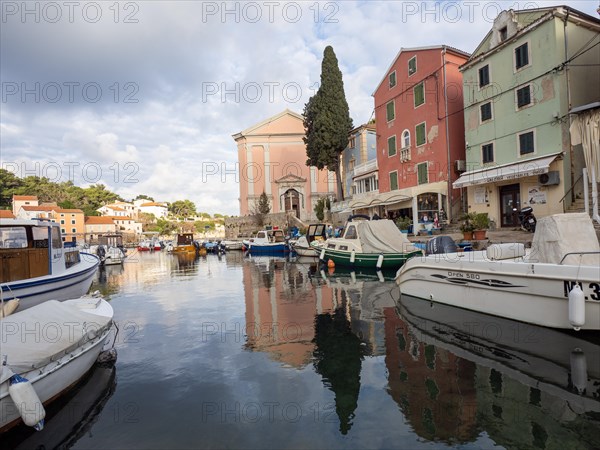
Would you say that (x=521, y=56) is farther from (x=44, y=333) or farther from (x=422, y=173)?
(x=44, y=333)

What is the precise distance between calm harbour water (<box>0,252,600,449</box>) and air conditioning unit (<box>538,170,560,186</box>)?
1181cm

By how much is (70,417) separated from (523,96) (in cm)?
2174

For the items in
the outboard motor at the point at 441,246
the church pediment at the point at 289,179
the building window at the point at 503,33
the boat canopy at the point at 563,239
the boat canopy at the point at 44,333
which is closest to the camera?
the boat canopy at the point at 44,333

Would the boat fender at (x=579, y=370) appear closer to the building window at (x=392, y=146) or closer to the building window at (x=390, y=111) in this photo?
the building window at (x=392, y=146)

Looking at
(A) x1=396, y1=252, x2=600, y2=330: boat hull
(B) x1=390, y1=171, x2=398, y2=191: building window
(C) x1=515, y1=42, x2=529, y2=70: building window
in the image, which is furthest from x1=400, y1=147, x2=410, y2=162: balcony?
(A) x1=396, y1=252, x2=600, y2=330: boat hull

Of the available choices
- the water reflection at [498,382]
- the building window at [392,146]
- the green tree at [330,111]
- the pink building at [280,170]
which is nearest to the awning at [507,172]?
the building window at [392,146]

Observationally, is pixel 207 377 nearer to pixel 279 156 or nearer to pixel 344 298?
pixel 344 298

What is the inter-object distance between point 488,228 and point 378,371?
16276mm

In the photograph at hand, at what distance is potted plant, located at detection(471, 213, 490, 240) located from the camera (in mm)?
16469

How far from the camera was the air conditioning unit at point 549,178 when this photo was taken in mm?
16703

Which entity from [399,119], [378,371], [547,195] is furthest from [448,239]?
[399,119]

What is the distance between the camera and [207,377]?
5668 millimetres

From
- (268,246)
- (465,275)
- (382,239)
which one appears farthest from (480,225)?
(268,246)

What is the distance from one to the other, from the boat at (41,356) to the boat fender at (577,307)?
7.20 m
